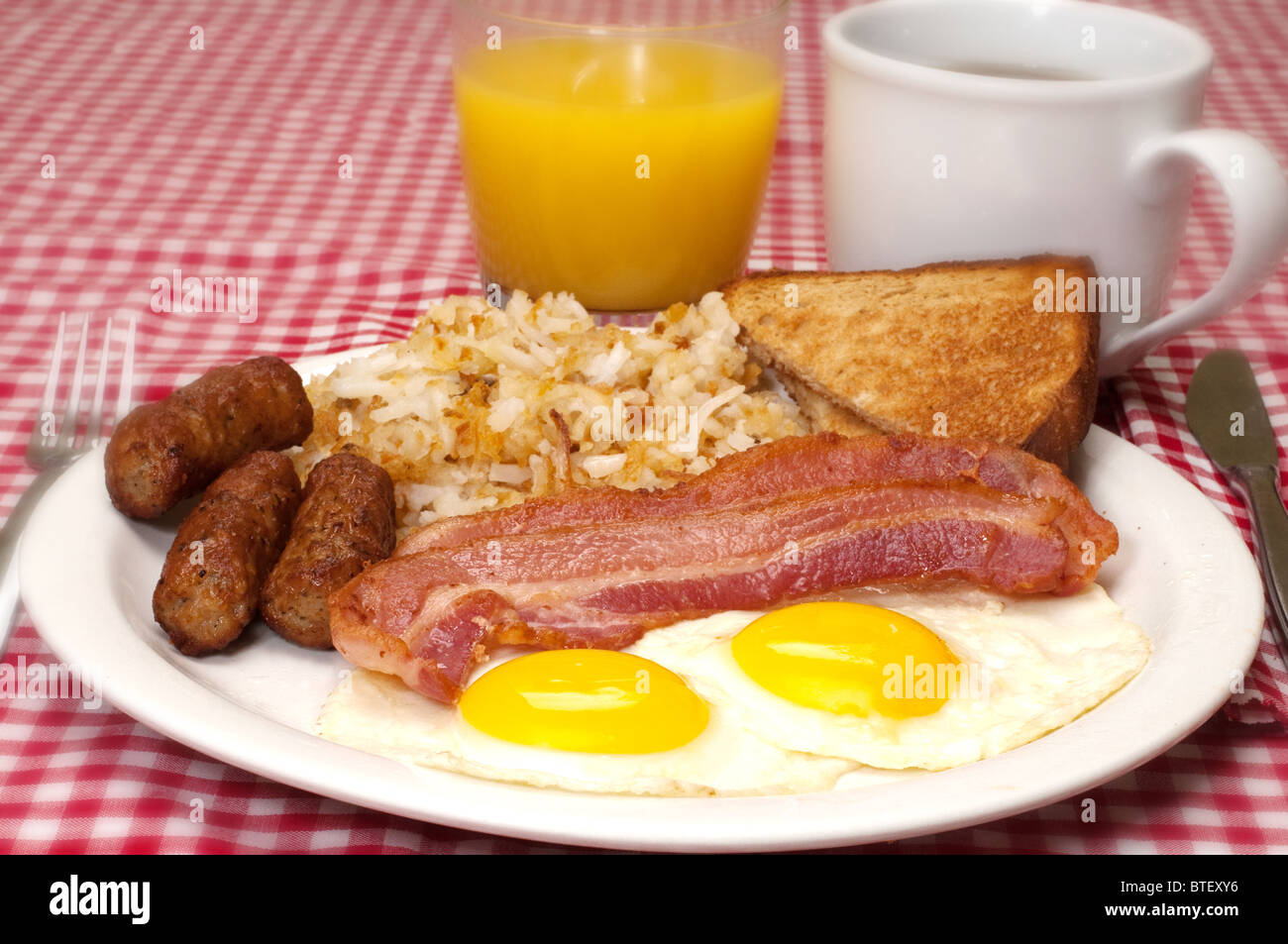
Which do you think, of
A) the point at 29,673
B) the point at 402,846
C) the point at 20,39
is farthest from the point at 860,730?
the point at 20,39

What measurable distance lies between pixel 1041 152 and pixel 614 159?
96cm

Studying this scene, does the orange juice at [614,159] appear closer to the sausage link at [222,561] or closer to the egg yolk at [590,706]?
the sausage link at [222,561]

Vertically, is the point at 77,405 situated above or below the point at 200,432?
below

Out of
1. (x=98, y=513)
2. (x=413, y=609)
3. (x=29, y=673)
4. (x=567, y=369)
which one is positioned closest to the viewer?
(x=413, y=609)

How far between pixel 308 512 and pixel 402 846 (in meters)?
0.67

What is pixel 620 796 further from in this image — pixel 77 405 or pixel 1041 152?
pixel 77 405

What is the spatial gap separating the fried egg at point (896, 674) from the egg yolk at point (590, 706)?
85 mm

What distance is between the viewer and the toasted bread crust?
9.00ft

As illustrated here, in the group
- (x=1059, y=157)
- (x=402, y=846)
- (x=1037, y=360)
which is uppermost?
(x=1059, y=157)

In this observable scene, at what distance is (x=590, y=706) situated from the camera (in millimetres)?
1904

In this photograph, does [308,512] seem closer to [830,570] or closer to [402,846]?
[402,846]

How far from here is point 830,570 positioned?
7.41ft

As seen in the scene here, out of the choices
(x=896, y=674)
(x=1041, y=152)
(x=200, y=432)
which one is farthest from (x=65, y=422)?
(x=1041, y=152)

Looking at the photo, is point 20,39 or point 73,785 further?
point 20,39
